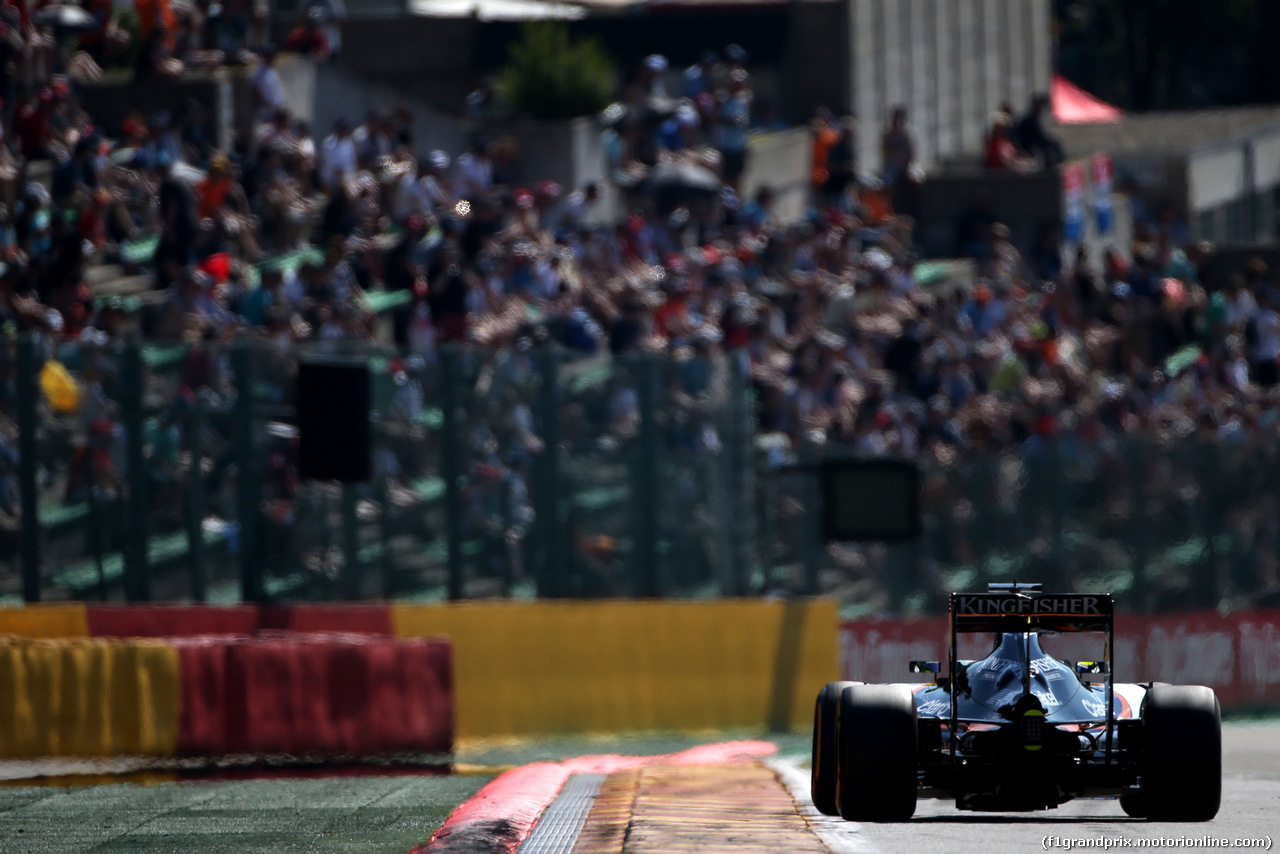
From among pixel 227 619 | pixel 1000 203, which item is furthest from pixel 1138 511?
pixel 1000 203

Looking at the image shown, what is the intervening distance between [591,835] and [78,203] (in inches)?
427

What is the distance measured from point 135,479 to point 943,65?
26.5m

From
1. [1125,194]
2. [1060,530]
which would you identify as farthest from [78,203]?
[1125,194]

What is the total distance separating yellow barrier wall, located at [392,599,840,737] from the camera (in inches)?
602

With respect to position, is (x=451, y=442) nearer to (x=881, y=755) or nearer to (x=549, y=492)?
(x=549, y=492)

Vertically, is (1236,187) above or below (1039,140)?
below

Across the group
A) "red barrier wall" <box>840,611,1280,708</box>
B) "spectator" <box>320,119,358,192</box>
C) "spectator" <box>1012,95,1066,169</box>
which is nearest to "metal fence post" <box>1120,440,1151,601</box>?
"red barrier wall" <box>840,611,1280,708</box>

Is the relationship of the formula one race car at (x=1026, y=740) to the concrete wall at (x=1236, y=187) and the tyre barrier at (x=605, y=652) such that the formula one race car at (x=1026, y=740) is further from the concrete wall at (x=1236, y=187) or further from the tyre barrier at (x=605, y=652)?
the concrete wall at (x=1236, y=187)

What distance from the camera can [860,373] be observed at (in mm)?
20422

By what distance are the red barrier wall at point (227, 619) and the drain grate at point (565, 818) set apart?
2.70m

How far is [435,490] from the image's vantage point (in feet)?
49.4

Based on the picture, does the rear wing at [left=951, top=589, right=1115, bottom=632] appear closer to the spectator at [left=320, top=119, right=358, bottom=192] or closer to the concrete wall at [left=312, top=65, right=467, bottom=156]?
the spectator at [left=320, top=119, right=358, bottom=192]

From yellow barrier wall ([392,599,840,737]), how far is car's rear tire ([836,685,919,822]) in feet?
22.8

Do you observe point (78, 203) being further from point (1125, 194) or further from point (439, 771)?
point (1125, 194)
